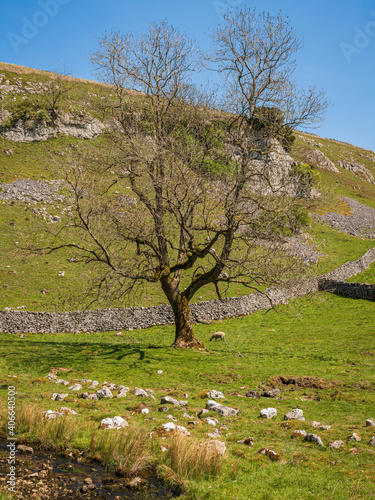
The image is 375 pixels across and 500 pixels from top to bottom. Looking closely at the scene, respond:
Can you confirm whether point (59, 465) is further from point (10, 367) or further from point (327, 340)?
point (327, 340)

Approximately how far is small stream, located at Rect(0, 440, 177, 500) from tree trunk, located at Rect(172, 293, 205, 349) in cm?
1258

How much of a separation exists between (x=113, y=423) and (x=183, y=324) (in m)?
11.5

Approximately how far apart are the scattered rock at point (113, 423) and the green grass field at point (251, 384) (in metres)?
0.29

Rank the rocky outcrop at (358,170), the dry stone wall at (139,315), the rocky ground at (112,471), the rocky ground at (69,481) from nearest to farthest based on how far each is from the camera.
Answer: the rocky ground at (69,481) < the rocky ground at (112,471) < the dry stone wall at (139,315) < the rocky outcrop at (358,170)

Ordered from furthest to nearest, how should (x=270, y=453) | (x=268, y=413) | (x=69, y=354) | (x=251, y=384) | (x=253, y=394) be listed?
1. (x=69, y=354)
2. (x=251, y=384)
3. (x=253, y=394)
4. (x=268, y=413)
5. (x=270, y=453)

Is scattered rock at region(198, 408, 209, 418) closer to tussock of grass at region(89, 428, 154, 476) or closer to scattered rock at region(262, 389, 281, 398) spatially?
tussock of grass at region(89, 428, 154, 476)

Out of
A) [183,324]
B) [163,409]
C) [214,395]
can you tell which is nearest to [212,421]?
[163,409]

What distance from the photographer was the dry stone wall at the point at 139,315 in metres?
25.3

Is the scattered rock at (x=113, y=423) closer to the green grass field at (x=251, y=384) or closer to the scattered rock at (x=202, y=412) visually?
the green grass field at (x=251, y=384)

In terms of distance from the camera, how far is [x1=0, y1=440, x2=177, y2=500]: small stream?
7844mm

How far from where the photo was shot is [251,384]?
15.9 m

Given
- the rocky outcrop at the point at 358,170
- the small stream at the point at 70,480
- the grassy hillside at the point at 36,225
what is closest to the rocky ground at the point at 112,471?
the small stream at the point at 70,480

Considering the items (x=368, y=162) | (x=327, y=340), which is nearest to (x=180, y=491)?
(x=327, y=340)

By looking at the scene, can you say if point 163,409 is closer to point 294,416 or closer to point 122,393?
point 122,393
